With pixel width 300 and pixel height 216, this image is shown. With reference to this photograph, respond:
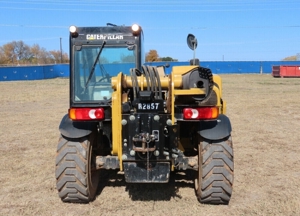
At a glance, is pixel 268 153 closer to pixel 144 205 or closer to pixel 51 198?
pixel 144 205

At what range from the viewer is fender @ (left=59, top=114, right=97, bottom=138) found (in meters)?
4.73

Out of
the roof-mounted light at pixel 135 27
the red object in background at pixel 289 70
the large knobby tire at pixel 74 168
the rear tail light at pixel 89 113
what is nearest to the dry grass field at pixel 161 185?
the large knobby tire at pixel 74 168

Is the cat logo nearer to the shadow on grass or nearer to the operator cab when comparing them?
the operator cab

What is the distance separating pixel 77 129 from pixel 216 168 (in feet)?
5.71

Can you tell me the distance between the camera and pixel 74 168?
472 centimetres

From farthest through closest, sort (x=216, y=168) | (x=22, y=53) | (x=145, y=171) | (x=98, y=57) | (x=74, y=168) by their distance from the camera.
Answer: (x=22, y=53), (x=98, y=57), (x=74, y=168), (x=216, y=168), (x=145, y=171)

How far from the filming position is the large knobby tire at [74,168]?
4727mm

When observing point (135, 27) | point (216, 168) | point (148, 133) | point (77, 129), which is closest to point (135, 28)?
point (135, 27)

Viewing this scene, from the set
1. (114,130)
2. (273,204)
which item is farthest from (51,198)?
(273,204)

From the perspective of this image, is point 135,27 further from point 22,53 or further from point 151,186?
A: point 22,53

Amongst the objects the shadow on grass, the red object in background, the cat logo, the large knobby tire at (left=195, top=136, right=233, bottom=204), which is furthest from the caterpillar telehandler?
the red object in background

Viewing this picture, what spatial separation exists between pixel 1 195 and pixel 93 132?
1.62 m

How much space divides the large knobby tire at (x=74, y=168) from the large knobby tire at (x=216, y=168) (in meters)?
Answer: 1.38

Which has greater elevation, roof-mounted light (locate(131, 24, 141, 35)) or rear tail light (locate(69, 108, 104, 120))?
roof-mounted light (locate(131, 24, 141, 35))
